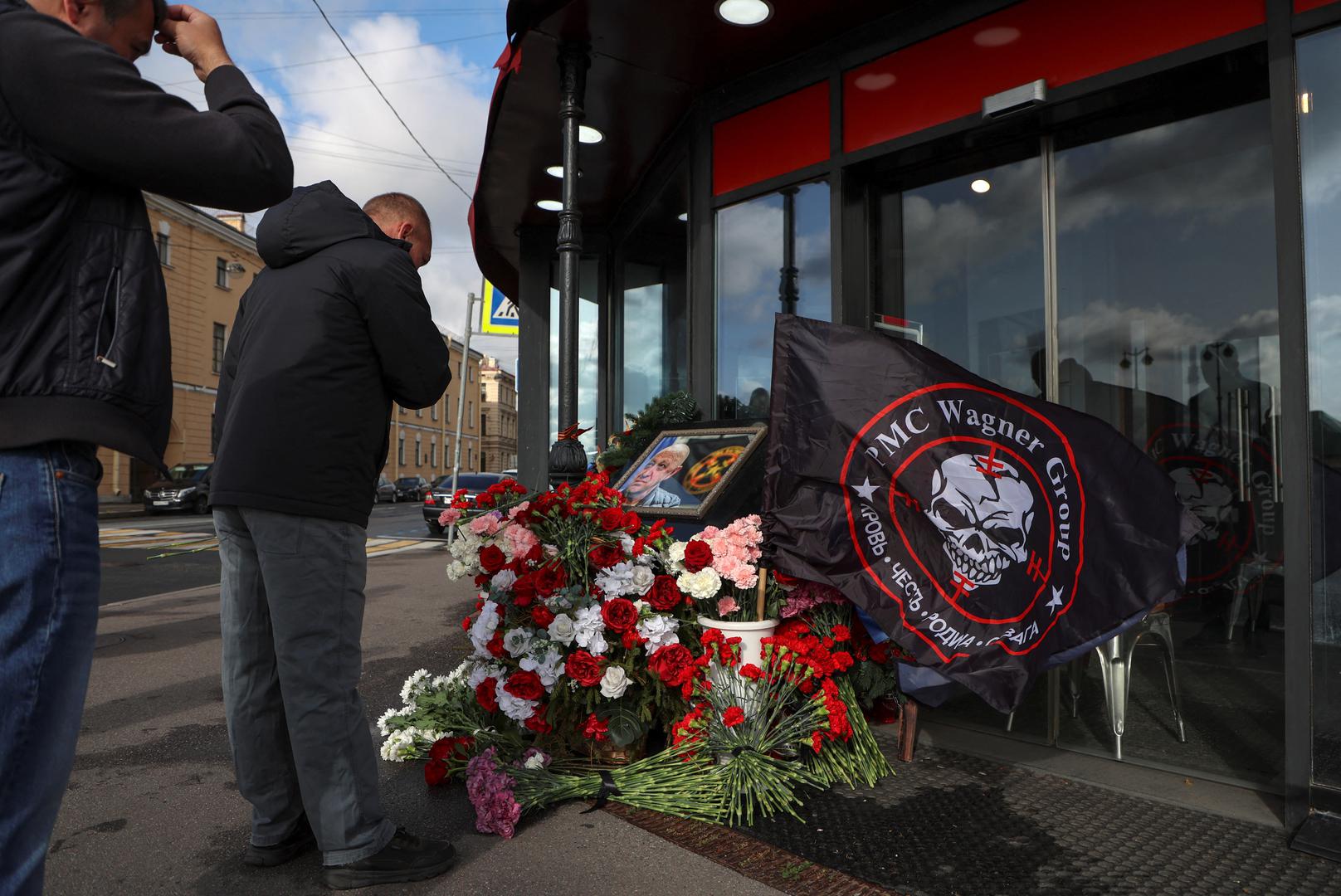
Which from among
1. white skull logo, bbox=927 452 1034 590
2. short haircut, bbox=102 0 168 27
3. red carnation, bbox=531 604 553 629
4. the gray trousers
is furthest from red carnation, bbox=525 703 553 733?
short haircut, bbox=102 0 168 27

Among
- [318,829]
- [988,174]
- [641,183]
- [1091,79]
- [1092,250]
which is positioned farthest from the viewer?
[641,183]

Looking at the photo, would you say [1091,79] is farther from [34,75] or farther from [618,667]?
[34,75]

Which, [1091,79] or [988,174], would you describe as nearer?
[1091,79]

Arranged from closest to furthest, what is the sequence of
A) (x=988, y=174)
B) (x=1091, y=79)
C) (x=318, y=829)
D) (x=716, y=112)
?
1. (x=318, y=829)
2. (x=1091, y=79)
3. (x=988, y=174)
4. (x=716, y=112)

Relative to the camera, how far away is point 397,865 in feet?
8.36

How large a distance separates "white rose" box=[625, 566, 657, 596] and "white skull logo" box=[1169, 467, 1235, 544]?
231 centimetres

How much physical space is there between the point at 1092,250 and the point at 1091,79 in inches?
31.0

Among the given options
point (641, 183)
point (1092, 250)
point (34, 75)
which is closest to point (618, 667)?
point (34, 75)

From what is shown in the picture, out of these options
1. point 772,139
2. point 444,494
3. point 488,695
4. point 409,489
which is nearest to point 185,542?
point 444,494

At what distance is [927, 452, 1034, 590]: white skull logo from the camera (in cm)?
330

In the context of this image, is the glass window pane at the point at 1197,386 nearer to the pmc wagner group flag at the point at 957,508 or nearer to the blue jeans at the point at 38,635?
the pmc wagner group flag at the point at 957,508

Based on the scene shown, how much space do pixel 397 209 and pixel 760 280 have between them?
3143mm

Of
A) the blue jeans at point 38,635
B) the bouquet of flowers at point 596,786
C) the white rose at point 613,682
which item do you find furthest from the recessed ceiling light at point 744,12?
the blue jeans at point 38,635

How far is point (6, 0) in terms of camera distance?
1.38 metres
